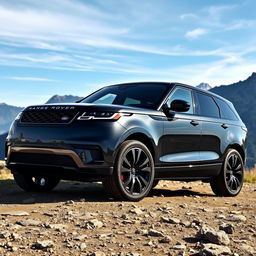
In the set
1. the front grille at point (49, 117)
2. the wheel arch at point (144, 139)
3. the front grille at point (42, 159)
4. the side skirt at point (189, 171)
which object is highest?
the front grille at point (49, 117)

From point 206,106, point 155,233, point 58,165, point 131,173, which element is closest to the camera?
point 155,233

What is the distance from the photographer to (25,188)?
6488 mm

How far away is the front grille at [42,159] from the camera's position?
522cm

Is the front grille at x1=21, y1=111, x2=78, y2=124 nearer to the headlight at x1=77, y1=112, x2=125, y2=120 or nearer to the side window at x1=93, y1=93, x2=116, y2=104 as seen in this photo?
the headlight at x1=77, y1=112, x2=125, y2=120

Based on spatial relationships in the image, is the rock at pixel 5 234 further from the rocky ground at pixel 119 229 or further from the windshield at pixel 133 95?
the windshield at pixel 133 95

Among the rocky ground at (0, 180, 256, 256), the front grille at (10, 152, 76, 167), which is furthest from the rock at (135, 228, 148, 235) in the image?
the front grille at (10, 152, 76, 167)

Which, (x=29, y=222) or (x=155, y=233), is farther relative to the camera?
(x=29, y=222)

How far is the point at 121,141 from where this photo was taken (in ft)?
17.4

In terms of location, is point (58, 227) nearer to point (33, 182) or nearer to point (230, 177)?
point (33, 182)

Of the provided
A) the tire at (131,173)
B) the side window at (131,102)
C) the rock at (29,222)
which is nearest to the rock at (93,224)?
the rock at (29,222)

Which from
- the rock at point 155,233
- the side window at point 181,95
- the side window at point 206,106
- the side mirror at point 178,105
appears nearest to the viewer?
the rock at point 155,233

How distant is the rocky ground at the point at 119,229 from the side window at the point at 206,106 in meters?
2.24

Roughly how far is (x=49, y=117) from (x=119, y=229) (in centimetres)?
205

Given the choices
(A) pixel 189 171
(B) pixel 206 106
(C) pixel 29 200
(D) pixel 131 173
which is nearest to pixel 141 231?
(D) pixel 131 173
